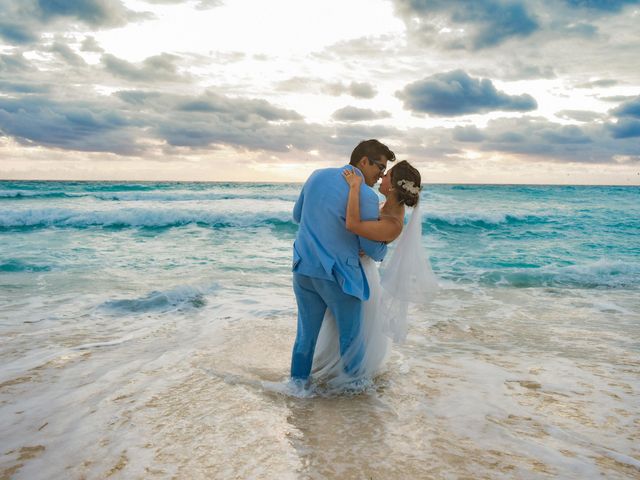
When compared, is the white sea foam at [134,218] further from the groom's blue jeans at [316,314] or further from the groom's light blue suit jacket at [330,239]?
the groom's light blue suit jacket at [330,239]

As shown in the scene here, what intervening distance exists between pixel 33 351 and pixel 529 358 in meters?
5.51

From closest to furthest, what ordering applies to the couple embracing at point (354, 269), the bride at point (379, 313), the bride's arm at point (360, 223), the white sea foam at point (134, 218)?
the bride's arm at point (360, 223) < the couple embracing at point (354, 269) < the bride at point (379, 313) < the white sea foam at point (134, 218)

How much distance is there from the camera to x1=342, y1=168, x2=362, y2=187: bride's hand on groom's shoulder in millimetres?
3537

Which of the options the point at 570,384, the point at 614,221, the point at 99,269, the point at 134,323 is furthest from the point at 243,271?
the point at 614,221

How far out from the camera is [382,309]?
165 inches

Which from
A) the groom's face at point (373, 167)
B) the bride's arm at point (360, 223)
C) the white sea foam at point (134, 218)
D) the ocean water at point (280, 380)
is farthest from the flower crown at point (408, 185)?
the white sea foam at point (134, 218)

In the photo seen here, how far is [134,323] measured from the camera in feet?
21.2

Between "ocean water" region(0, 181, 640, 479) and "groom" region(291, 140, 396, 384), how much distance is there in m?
0.90

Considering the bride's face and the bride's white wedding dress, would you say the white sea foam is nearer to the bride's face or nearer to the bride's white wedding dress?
the bride's white wedding dress

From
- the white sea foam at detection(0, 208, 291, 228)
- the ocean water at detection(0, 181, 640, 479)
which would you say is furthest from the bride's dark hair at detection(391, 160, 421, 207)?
the white sea foam at detection(0, 208, 291, 228)

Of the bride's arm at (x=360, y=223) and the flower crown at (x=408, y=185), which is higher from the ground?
the flower crown at (x=408, y=185)

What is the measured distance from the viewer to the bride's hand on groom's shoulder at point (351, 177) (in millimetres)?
3537

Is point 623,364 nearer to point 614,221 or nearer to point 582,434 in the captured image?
point 582,434

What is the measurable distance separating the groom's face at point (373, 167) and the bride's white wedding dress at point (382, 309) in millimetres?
521
